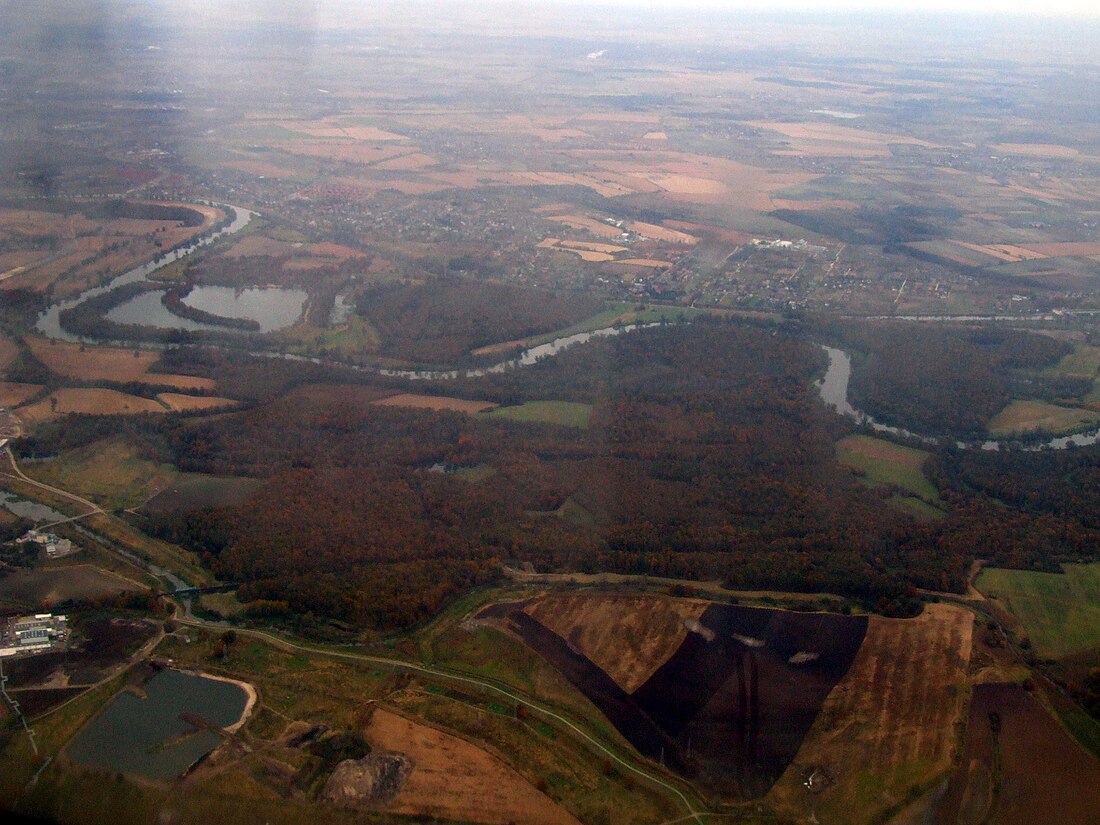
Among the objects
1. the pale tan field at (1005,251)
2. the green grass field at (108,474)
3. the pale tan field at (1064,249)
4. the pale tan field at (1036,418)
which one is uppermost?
the pale tan field at (1064,249)

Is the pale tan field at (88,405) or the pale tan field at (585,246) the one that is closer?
the pale tan field at (88,405)

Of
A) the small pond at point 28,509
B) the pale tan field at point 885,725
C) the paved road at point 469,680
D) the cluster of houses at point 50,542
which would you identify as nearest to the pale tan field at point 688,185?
the small pond at point 28,509

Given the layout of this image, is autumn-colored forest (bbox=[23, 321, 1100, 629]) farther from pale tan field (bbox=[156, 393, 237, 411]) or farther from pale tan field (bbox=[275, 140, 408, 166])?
pale tan field (bbox=[275, 140, 408, 166])

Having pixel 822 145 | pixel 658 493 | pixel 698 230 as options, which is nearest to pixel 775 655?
pixel 658 493

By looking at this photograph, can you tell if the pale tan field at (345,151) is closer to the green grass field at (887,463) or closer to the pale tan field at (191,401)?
the pale tan field at (191,401)

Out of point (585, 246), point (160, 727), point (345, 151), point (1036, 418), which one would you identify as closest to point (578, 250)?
point (585, 246)

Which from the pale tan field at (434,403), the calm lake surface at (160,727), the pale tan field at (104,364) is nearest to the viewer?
the calm lake surface at (160,727)
